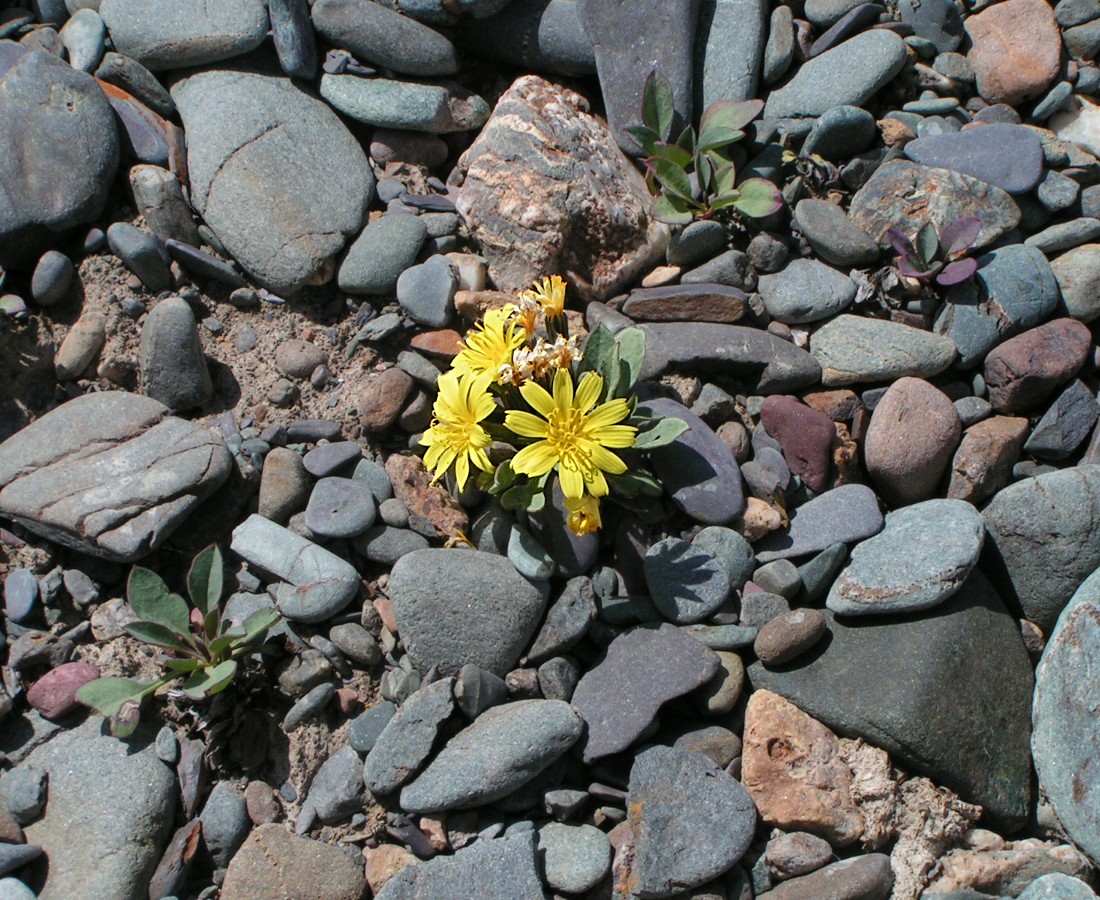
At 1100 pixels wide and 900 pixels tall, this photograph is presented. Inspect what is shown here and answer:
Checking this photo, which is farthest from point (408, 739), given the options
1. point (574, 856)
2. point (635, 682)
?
point (635, 682)

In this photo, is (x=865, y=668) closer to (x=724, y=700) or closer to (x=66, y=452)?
(x=724, y=700)

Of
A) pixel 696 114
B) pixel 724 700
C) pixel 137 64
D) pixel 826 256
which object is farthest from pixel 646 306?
pixel 137 64

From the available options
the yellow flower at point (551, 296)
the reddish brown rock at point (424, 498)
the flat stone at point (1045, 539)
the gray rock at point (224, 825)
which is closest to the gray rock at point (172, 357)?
the reddish brown rock at point (424, 498)

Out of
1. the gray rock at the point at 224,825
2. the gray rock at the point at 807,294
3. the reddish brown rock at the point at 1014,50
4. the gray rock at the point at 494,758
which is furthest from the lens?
the reddish brown rock at the point at 1014,50

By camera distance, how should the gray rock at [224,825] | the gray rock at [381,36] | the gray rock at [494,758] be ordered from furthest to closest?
the gray rock at [381,36] < the gray rock at [224,825] < the gray rock at [494,758]

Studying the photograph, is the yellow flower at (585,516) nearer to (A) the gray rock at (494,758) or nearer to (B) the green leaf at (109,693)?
(A) the gray rock at (494,758)

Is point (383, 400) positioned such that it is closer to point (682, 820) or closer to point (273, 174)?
point (273, 174)

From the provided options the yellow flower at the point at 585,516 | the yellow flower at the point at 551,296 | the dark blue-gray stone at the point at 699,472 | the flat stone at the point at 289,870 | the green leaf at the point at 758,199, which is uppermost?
the green leaf at the point at 758,199
